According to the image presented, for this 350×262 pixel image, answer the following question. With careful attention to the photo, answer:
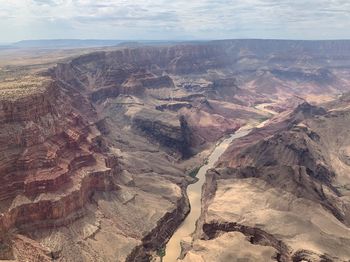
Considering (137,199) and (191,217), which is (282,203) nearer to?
(191,217)

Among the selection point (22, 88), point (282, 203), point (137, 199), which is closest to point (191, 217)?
point (137, 199)

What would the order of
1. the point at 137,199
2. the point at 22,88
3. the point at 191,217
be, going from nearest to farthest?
the point at 22,88 → the point at 137,199 → the point at 191,217

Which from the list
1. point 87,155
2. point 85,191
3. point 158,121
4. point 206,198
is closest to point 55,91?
point 87,155

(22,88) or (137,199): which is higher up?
(22,88)

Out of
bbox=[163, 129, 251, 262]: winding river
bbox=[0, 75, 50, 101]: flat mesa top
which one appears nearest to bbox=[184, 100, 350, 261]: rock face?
bbox=[163, 129, 251, 262]: winding river

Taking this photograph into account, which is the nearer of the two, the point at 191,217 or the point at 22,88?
the point at 22,88

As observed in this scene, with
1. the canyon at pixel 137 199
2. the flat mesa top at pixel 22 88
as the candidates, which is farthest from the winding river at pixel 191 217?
the flat mesa top at pixel 22 88
